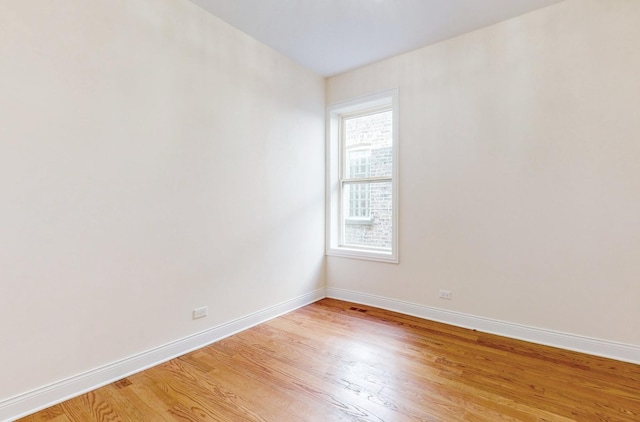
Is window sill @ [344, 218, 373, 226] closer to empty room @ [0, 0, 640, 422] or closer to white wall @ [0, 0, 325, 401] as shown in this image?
empty room @ [0, 0, 640, 422]

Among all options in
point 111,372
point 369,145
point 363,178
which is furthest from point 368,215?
point 111,372

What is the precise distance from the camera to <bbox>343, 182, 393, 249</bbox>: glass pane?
3.67 metres

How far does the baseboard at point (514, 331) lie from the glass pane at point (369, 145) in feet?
5.12

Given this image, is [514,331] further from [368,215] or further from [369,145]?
[369,145]

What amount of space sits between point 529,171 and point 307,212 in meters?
2.33

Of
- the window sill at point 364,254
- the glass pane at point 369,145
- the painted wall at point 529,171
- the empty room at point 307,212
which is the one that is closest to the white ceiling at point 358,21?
the empty room at point 307,212

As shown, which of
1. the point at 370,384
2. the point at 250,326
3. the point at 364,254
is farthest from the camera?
the point at 364,254

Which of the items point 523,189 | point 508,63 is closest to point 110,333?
point 523,189

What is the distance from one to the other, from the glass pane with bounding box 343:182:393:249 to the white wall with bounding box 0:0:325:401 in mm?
1146

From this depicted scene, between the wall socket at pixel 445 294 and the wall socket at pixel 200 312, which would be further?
the wall socket at pixel 445 294

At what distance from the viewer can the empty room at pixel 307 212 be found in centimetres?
178

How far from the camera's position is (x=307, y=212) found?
372 cm

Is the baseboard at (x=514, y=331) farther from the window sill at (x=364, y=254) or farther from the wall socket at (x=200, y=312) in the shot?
the wall socket at (x=200, y=312)

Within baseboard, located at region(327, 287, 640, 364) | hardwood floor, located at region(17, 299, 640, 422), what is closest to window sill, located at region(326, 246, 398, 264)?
baseboard, located at region(327, 287, 640, 364)
